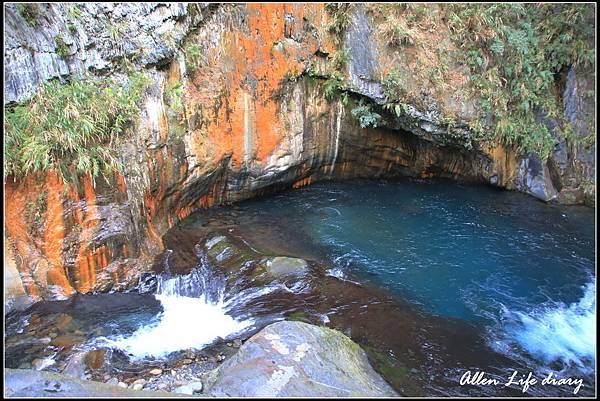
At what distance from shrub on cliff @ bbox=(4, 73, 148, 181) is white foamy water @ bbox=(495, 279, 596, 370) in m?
6.47

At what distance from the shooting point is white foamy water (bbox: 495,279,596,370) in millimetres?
5711

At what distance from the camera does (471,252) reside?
8.40 m

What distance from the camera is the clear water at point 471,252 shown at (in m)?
6.26

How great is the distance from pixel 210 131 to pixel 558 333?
681 centimetres

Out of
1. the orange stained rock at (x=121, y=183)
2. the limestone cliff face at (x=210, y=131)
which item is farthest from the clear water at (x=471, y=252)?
the orange stained rock at (x=121, y=183)

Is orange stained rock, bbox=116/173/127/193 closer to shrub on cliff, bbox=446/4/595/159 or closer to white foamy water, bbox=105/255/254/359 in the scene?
white foamy water, bbox=105/255/254/359

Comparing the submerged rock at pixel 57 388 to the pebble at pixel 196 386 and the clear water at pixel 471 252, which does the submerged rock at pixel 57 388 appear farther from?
the clear water at pixel 471 252

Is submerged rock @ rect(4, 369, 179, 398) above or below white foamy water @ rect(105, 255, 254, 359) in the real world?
above

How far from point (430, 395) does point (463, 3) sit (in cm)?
959

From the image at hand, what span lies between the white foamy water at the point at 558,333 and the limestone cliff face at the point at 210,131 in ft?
15.6

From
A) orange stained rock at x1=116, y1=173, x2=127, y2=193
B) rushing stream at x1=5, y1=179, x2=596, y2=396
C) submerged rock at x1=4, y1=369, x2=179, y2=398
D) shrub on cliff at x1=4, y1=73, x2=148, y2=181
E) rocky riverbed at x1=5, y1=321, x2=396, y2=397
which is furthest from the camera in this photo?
orange stained rock at x1=116, y1=173, x2=127, y2=193

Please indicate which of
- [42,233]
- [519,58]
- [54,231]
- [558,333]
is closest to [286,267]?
[54,231]

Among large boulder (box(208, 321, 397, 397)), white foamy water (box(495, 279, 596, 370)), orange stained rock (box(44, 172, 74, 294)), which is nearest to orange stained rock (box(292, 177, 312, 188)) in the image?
orange stained rock (box(44, 172, 74, 294))

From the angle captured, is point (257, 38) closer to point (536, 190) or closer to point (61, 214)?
point (61, 214)
